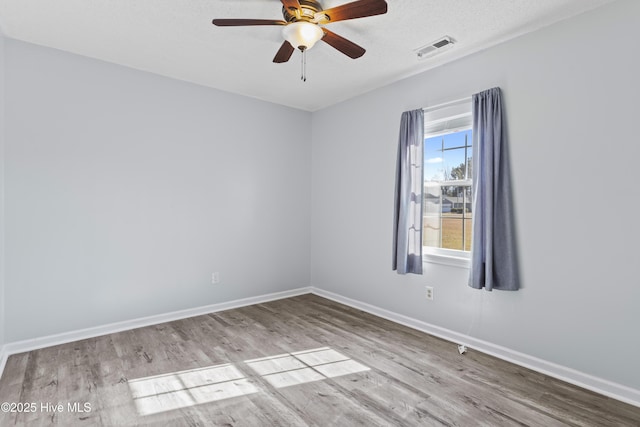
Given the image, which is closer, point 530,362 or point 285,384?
point 285,384

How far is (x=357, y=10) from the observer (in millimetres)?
2000

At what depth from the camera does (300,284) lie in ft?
15.9

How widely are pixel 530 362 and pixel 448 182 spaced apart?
1.67 m

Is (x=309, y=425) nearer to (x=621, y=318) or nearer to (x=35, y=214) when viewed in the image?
(x=621, y=318)

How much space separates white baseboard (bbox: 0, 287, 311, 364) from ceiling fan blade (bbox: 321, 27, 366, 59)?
10.2 ft

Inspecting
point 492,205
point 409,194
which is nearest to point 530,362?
point 492,205

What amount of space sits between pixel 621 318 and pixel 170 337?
3.60 m

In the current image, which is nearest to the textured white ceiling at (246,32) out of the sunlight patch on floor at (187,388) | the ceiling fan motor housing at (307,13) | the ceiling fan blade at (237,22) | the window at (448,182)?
the ceiling fan motor housing at (307,13)

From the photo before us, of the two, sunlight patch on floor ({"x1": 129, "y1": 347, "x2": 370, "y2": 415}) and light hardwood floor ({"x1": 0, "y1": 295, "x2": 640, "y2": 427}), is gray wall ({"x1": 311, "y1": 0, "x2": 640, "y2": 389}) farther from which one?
sunlight patch on floor ({"x1": 129, "y1": 347, "x2": 370, "y2": 415})

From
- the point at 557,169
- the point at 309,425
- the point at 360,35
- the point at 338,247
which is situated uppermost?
the point at 360,35

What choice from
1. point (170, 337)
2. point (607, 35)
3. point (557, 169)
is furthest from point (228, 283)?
point (607, 35)

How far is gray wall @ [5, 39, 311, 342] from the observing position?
293 cm

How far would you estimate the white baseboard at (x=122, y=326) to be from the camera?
288 cm

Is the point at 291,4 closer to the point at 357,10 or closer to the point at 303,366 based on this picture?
the point at 357,10
